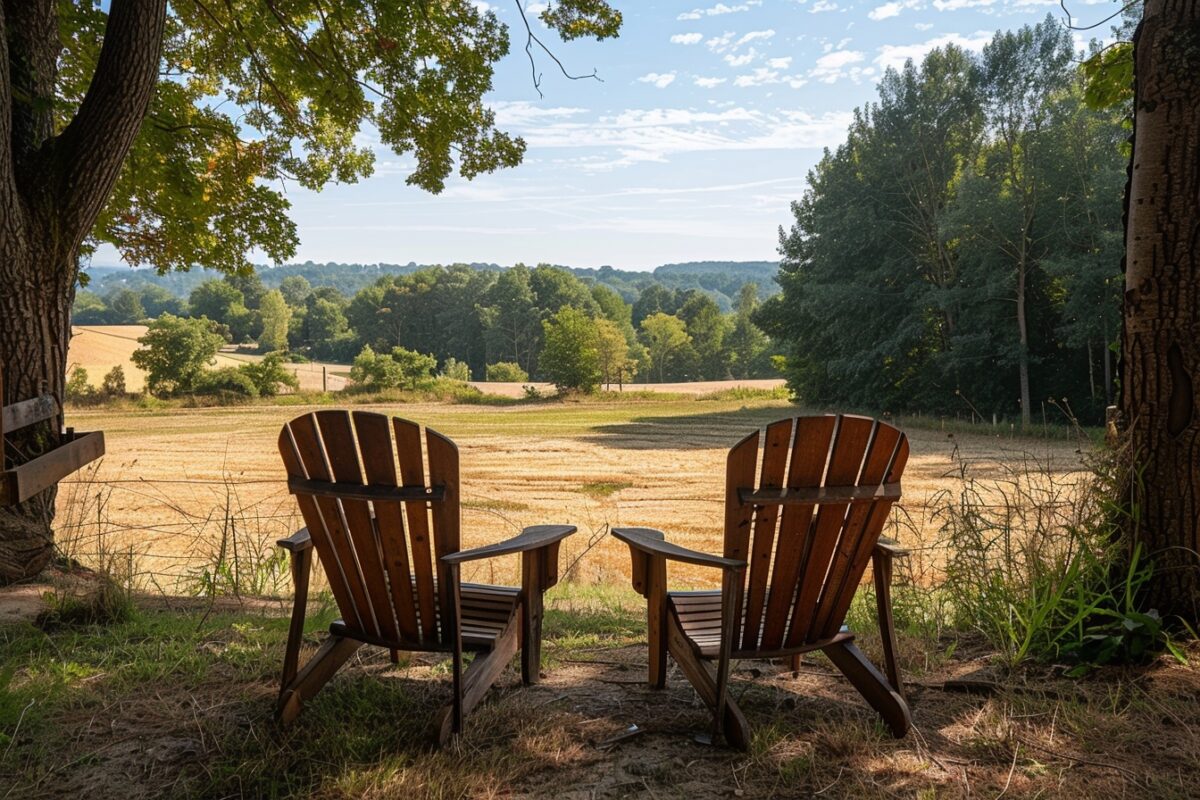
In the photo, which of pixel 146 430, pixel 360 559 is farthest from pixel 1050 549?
pixel 146 430

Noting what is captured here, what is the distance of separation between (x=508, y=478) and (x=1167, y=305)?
13253mm

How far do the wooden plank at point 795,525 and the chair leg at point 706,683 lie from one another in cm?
22

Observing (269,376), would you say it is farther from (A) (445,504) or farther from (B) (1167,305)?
(B) (1167,305)

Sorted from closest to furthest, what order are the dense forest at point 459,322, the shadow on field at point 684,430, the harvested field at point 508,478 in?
the harvested field at point 508,478, the shadow on field at point 684,430, the dense forest at point 459,322

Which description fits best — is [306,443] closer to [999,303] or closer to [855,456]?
[855,456]

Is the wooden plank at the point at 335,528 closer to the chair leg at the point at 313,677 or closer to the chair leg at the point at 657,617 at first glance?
the chair leg at the point at 313,677

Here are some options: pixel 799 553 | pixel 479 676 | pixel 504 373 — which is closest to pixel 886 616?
pixel 799 553

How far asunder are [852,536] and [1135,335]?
4.64ft

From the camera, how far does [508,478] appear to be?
15.5 metres

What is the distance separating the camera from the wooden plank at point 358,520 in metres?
2.44

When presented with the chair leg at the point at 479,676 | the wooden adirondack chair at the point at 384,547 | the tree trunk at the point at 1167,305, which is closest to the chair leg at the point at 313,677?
the wooden adirondack chair at the point at 384,547

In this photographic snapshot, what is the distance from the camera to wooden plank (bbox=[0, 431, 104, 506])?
9.76ft

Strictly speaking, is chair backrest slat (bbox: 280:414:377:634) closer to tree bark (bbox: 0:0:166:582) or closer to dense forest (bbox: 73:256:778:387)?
tree bark (bbox: 0:0:166:582)

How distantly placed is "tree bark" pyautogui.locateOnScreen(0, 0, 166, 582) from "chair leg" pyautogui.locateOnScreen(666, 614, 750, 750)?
136 inches
